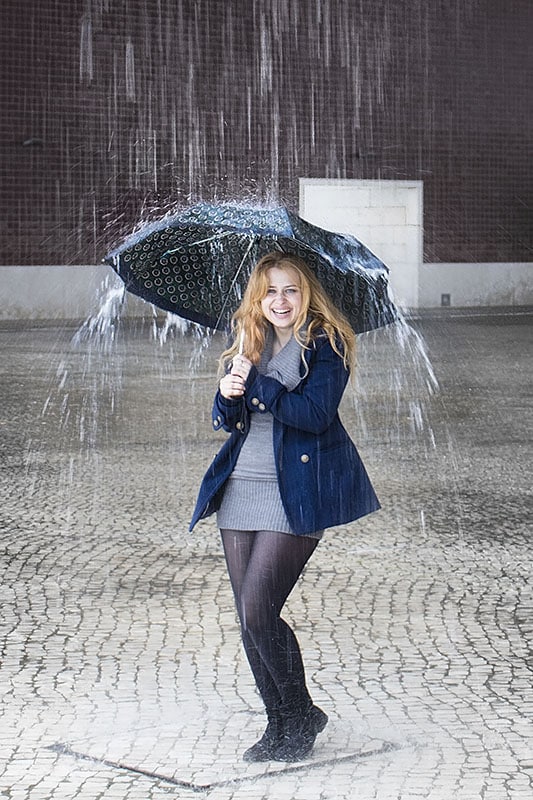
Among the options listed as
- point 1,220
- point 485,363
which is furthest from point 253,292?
point 1,220

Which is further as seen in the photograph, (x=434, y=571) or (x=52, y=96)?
(x=52, y=96)

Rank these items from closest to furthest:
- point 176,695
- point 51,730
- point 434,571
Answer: point 51,730
point 176,695
point 434,571

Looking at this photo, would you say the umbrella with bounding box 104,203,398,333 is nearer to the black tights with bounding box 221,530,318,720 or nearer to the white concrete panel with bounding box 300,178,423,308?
the black tights with bounding box 221,530,318,720

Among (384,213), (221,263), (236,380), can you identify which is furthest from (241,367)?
(384,213)

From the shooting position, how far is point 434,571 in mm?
6590

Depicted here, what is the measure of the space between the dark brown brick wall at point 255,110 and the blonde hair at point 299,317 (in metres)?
23.3

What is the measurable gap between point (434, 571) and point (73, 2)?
2241 cm

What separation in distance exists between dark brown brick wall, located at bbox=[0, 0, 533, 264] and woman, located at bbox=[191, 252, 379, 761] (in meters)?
23.4

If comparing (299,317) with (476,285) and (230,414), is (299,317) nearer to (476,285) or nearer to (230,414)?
(230,414)

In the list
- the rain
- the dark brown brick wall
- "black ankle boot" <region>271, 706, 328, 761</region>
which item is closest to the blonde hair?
the rain

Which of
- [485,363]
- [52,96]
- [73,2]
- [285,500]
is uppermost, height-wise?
[73,2]

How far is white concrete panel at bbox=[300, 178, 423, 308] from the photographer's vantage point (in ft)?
99.6

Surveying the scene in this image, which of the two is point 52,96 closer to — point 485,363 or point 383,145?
point 383,145

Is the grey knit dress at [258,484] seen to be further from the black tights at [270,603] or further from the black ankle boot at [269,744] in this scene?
the black ankle boot at [269,744]
